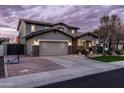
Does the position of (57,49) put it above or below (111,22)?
below

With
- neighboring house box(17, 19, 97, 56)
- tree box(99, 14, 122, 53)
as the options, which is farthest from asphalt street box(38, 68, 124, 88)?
tree box(99, 14, 122, 53)

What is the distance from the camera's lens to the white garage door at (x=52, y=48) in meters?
21.2

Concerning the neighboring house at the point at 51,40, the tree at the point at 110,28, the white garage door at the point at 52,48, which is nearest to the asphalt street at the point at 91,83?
the neighboring house at the point at 51,40

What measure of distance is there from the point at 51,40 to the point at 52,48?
1256mm

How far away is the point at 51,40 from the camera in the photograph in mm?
21703

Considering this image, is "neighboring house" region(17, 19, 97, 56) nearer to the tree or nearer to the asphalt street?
the tree

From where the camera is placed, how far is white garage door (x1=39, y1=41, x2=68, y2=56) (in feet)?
69.5
